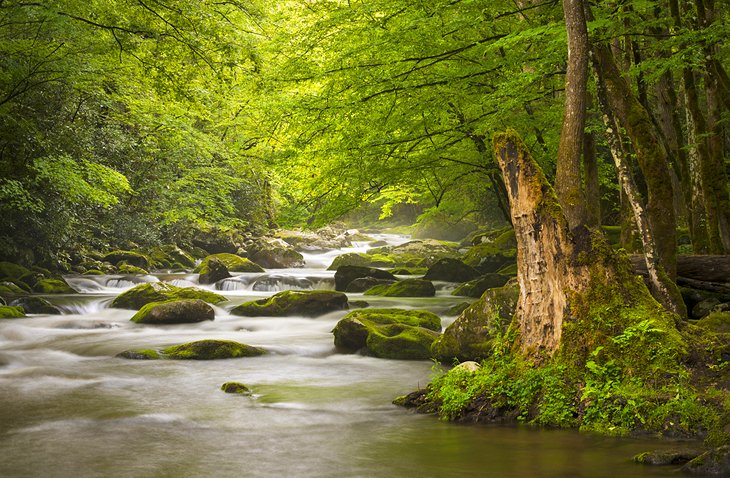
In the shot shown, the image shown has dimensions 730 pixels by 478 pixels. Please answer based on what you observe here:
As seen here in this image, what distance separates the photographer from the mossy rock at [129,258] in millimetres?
26969

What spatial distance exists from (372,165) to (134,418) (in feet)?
24.9

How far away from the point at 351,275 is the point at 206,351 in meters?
11.1

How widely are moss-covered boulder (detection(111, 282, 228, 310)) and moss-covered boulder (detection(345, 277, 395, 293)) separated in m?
4.84

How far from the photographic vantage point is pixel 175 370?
11508 millimetres

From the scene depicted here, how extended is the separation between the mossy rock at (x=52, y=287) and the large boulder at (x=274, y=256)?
1240 centimetres

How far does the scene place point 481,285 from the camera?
19797 mm

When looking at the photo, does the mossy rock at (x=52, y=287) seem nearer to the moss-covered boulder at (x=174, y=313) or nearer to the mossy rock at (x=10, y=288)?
the mossy rock at (x=10, y=288)

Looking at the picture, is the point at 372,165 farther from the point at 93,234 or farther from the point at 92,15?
the point at 93,234

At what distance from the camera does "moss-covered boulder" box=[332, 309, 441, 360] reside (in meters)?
12.2

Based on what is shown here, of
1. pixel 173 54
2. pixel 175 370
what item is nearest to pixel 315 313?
pixel 175 370

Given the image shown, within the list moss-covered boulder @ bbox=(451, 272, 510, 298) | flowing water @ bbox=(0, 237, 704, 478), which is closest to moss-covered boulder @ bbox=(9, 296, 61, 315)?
flowing water @ bbox=(0, 237, 704, 478)

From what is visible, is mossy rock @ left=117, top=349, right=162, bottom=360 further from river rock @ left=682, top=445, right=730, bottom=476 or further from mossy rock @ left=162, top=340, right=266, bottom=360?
river rock @ left=682, top=445, right=730, bottom=476

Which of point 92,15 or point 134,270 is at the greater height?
point 92,15

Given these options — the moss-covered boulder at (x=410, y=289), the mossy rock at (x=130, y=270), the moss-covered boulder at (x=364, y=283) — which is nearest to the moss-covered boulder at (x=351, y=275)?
the moss-covered boulder at (x=364, y=283)
